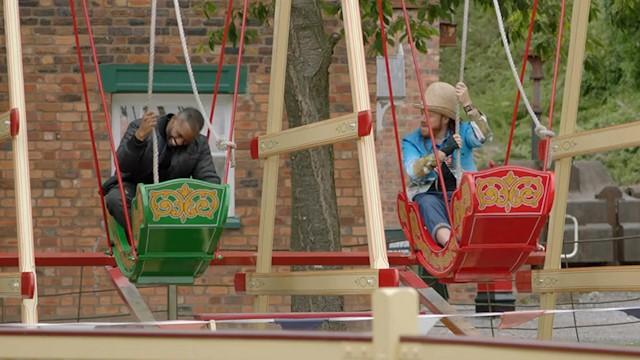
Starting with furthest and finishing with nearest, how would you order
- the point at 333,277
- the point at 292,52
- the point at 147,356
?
the point at 292,52, the point at 333,277, the point at 147,356

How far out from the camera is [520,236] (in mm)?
9023

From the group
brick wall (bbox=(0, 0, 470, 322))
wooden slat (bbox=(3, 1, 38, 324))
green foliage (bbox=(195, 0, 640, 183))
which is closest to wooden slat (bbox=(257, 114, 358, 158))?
wooden slat (bbox=(3, 1, 38, 324))

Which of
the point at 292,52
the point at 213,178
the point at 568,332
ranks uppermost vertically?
the point at 292,52

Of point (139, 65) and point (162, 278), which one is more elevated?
point (139, 65)

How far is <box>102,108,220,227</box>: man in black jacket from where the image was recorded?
9.78 meters

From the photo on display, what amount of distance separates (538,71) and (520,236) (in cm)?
1117

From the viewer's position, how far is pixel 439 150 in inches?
380

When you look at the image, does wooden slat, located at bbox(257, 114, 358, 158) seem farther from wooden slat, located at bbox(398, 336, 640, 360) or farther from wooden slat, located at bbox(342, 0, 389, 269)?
wooden slat, located at bbox(398, 336, 640, 360)

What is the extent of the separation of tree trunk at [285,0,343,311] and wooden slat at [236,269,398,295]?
153 centimetres

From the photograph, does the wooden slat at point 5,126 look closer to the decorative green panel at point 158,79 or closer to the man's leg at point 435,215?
the man's leg at point 435,215

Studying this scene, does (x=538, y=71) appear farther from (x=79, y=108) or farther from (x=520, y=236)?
(x=520, y=236)

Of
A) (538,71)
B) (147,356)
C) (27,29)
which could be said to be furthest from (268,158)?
(538,71)

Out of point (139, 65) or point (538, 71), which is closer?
point (139, 65)

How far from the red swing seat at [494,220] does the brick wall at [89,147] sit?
5.57 m
